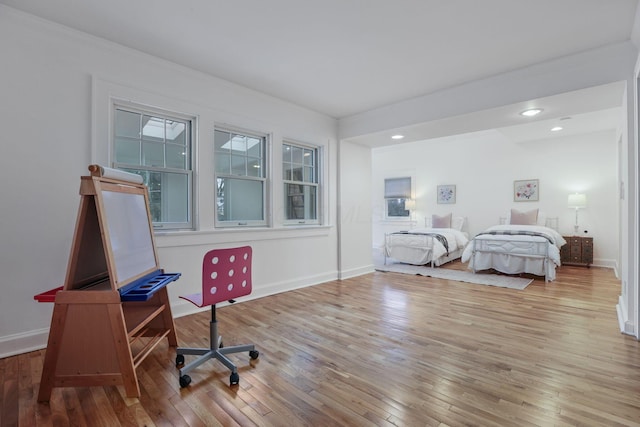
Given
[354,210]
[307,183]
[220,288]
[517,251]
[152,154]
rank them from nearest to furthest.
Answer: [220,288]
[152,154]
[307,183]
[517,251]
[354,210]

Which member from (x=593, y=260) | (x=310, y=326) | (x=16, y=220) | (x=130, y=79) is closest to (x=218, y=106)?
(x=130, y=79)

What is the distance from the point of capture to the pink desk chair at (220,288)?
6.63 ft

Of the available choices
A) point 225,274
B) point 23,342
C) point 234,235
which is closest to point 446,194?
point 234,235

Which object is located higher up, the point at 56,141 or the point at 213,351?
the point at 56,141

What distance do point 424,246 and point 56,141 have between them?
5.63 metres

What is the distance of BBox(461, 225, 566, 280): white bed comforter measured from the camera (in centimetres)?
501

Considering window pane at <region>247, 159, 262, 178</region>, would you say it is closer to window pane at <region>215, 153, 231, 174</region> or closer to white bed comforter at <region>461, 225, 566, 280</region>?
window pane at <region>215, 153, 231, 174</region>

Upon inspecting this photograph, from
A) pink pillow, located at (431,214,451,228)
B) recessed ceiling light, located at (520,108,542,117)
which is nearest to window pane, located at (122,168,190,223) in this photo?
recessed ceiling light, located at (520,108,542,117)

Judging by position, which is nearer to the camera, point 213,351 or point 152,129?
point 213,351

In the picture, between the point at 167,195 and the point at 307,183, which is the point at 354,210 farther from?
the point at 167,195

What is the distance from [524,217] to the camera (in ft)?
21.8

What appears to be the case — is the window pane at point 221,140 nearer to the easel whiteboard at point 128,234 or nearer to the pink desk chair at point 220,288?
the easel whiteboard at point 128,234

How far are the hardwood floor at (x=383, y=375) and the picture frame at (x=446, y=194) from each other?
4.59 meters

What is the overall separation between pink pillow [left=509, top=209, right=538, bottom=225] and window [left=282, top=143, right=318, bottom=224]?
183 inches
